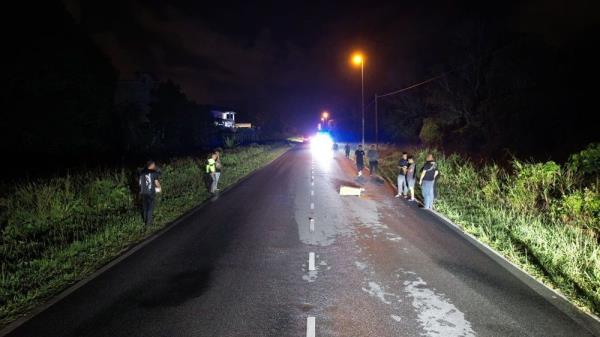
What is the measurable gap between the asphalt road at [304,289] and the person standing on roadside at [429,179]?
7.53ft

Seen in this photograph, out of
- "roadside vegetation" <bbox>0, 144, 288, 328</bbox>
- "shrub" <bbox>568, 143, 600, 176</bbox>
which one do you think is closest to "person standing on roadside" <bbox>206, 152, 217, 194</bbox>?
"roadside vegetation" <bbox>0, 144, 288, 328</bbox>

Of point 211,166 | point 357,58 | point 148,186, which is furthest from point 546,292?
point 357,58

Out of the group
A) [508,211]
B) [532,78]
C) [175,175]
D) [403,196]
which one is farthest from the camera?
[532,78]

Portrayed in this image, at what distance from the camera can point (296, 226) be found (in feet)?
36.2

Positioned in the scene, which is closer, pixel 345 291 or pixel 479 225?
pixel 345 291

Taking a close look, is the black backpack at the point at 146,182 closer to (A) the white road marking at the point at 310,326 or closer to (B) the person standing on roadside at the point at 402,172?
(A) the white road marking at the point at 310,326

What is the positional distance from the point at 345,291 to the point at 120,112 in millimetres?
44874

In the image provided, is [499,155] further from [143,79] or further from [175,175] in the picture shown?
[143,79]

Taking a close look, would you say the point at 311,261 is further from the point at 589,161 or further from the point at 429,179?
the point at 589,161

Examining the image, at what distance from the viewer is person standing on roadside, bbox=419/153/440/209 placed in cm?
1310

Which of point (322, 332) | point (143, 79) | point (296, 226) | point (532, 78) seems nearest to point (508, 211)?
point (296, 226)

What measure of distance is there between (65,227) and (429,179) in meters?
10.6

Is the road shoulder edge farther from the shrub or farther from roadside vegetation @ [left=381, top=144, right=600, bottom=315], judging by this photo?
the shrub

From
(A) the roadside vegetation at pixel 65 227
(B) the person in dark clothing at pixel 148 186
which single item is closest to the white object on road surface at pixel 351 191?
(A) the roadside vegetation at pixel 65 227
